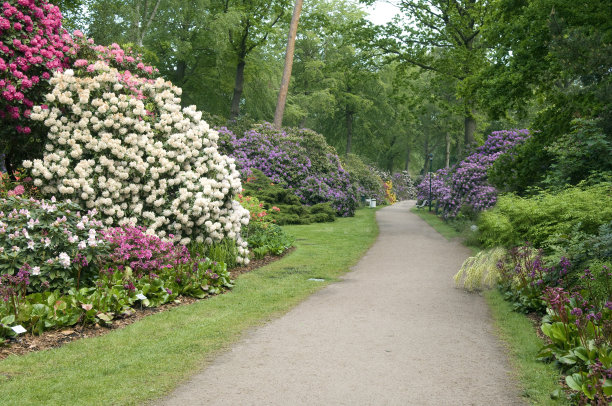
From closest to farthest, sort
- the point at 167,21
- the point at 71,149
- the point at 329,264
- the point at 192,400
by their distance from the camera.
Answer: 1. the point at 192,400
2. the point at 71,149
3. the point at 329,264
4. the point at 167,21

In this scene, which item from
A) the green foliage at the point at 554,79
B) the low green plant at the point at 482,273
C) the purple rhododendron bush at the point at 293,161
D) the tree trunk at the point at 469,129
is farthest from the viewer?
the tree trunk at the point at 469,129

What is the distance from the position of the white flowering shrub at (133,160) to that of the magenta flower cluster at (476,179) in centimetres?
1014

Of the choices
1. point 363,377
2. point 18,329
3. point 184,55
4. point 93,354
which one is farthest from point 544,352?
point 184,55

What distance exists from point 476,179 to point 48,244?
15266 millimetres

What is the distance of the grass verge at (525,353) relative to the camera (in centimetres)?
411

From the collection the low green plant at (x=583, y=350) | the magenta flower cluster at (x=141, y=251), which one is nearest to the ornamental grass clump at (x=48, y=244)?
the magenta flower cluster at (x=141, y=251)

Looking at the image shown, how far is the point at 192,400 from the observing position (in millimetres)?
3893

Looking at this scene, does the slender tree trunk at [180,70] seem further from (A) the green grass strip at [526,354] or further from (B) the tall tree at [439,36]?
(A) the green grass strip at [526,354]

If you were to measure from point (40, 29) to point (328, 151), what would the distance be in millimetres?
16415

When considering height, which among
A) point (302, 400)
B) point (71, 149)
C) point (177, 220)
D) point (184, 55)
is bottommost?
point (302, 400)

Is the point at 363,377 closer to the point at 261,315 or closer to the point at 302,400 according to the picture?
the point at 302,400

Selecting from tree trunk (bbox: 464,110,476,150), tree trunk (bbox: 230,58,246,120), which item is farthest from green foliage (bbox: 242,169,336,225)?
tree trunk (bbox: 230,58,246,120)

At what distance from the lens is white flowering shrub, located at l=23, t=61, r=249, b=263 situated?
8.22 metres

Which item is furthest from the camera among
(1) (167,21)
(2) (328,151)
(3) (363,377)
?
(1) (167,21)
